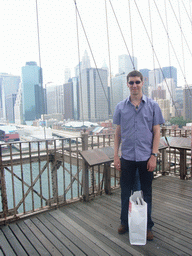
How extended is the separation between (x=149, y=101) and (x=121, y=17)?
Result: 468cm

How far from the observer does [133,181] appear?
1935 mm

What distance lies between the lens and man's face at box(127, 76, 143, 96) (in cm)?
183

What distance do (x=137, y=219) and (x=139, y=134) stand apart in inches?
28.8

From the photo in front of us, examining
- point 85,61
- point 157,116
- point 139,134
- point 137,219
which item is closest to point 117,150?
point 139,134

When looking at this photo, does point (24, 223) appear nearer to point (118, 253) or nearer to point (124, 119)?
point (118, 253)

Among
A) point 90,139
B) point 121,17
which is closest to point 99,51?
point 121,17

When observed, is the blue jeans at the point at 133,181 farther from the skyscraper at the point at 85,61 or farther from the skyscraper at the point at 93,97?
the skyscraper at the point at 85,61

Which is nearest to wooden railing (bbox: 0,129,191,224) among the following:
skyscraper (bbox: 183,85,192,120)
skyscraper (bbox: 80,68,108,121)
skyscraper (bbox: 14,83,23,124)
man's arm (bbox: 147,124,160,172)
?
man's arm (bbox: 147,124,160,172)

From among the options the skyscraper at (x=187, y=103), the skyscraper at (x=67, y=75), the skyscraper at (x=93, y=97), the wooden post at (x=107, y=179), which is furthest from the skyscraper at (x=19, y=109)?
the skyscraper at (x=187, y=103)

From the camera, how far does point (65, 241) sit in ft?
6.14

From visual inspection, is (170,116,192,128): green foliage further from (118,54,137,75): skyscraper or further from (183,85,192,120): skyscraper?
(118,54,137,75): skyscraper

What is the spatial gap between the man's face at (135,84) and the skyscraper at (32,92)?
323 centimetres

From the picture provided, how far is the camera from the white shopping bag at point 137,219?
5.48 ft

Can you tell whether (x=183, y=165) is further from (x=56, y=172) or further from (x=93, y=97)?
(x=93, y=97)
